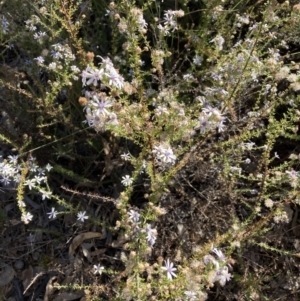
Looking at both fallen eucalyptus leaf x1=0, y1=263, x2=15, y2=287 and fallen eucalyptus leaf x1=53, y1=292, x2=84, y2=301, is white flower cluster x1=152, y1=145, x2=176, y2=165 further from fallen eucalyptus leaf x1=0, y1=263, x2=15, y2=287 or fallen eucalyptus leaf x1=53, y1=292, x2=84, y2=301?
fallen eucalyptus leaf x1=0, y1=263, x2=15, y2=287

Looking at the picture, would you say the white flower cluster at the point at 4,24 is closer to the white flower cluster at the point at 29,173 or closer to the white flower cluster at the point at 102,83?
the white flower cluster at the point at 29,173

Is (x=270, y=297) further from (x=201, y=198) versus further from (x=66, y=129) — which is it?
(x=66, y=129)

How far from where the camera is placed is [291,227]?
2.96m

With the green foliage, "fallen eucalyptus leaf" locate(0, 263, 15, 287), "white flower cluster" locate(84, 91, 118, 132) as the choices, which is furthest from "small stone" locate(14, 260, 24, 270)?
"white flower cluster" locate(84, 91, 118, 132)

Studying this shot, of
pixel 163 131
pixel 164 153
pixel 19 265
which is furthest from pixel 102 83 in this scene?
pixel 19 265

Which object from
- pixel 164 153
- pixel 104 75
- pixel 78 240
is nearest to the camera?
pixel 104 75

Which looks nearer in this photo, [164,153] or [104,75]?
[104,75]

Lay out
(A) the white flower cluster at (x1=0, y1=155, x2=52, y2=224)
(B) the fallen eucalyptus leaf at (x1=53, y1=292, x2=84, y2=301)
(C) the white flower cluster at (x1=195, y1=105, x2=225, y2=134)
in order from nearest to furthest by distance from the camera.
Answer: (C) the white flower cluster at (x1=195, y1=105, x2=225, y2=134)
(A) the white flower cluster at (x1=0, y1=155, x2=52, y2=224)
(B) the fallen eucalyptus leaf at (x1=53, y1=292, x2=84, y2=301)

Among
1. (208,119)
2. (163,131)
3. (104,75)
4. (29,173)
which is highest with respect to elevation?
(104,75)

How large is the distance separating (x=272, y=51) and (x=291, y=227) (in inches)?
43.7

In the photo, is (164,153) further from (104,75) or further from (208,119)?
(104,75)

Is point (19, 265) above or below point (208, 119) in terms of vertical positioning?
below

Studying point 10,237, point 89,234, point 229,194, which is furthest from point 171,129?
point 10,237

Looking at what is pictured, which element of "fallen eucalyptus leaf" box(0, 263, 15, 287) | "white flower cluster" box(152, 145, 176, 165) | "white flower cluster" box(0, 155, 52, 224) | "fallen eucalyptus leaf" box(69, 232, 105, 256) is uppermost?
"white flower cluster" box(152, 145, 176, 165)
